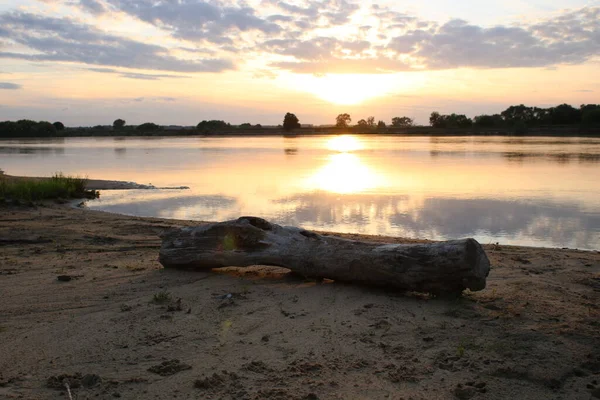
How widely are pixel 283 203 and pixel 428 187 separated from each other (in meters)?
6.19

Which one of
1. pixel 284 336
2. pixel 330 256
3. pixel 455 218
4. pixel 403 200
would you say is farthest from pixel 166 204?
pixel 284 336

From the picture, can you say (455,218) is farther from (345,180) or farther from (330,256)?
(345,180)

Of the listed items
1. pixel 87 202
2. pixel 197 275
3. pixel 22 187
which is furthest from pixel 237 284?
pixel 87 202

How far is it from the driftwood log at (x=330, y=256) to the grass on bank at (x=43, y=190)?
819cm

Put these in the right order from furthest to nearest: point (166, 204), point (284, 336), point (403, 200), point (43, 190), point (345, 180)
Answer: point (345, 180) → point (403, 200) → point (166, 204) → point (43, 190) → point (284, 336)

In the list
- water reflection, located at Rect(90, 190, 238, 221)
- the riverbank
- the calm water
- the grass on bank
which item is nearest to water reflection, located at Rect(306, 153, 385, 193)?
the calm water

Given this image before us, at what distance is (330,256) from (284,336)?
143cm

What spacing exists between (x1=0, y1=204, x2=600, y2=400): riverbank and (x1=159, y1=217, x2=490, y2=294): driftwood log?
0.16 meters

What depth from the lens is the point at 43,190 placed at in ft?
46.2

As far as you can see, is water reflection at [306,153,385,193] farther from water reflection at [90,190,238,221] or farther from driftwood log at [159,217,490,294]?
driftwood log at [159,217,490,294]

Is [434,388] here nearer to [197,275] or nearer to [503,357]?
[503,357]

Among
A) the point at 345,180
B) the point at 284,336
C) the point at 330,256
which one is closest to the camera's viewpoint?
the point at 284,336

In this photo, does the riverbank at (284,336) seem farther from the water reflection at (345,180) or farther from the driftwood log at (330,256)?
the water reflection at (345,180)

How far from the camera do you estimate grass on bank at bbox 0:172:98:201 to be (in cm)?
1279
